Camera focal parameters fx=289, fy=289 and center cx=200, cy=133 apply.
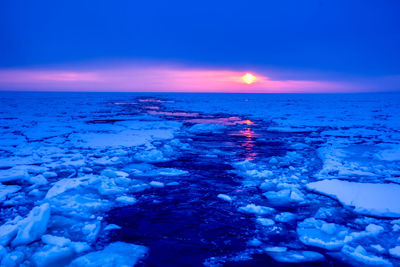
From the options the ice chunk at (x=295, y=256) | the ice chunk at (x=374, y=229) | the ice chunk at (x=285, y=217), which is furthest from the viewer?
the ice chunk at (x=285, y=217)

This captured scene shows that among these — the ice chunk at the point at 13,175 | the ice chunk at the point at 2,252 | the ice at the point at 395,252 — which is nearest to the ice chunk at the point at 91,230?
the ice chunk at the point at 2,252

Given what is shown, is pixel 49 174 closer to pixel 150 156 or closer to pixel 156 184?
pixel 156 184

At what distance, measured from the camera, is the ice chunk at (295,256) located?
2600mm

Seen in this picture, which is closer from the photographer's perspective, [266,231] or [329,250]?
[329,250]

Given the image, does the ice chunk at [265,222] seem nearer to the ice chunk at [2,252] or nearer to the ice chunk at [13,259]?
the ice chunk at [13,259]

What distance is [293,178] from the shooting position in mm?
4723

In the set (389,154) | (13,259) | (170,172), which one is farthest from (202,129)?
(13,259)

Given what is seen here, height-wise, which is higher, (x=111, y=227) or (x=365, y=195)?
(x=365, y=195)

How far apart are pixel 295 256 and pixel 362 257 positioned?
22.7 inches

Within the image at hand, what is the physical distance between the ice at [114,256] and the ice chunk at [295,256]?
1210mm

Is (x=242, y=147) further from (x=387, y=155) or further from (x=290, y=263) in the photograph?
(x=290, y=263)

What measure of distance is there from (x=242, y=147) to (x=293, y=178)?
9.46 feet

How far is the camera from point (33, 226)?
279 cm

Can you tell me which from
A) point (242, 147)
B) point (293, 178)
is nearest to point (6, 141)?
point (242, 147)
